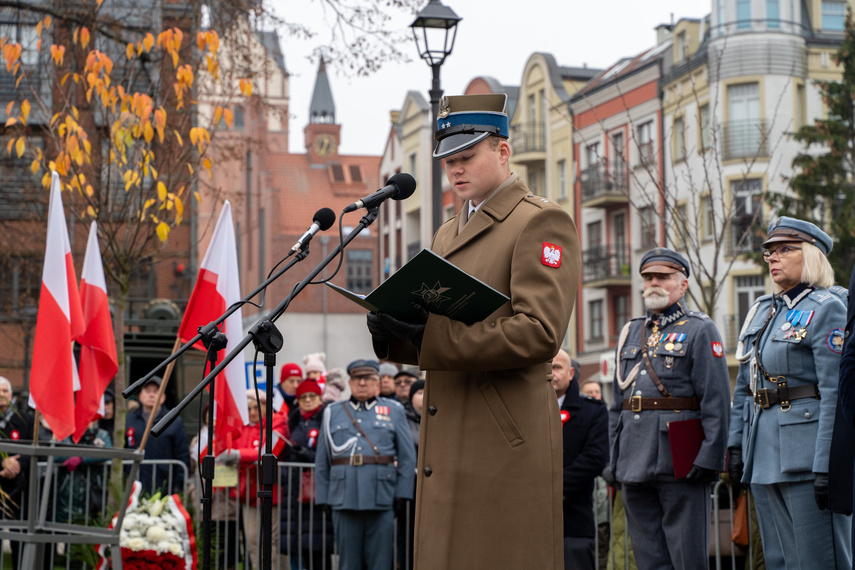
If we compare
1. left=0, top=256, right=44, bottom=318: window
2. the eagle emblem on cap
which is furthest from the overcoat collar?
left=0, top=256, right=44, bottom=318: window

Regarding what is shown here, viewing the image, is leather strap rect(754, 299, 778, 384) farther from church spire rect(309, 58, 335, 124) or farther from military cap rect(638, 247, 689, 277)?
church spire rect(309, 58, 335, 124)

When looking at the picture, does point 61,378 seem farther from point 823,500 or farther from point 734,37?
point 734,37

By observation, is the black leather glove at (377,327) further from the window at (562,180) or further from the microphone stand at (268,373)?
the window at (562,180)

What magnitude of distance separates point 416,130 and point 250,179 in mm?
21886

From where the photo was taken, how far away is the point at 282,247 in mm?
74500

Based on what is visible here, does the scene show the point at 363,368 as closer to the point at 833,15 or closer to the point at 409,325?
the point at 409,325

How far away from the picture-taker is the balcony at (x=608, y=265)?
4438 cm

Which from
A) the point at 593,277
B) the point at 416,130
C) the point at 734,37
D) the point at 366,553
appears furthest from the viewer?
the point at 416,130

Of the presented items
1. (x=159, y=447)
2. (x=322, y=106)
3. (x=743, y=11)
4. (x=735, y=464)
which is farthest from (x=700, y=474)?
(x=322, y=106)

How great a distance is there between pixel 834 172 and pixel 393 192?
28.8 m

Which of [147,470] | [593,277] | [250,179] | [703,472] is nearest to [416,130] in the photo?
[593,277]

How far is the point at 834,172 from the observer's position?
31719 millimetres

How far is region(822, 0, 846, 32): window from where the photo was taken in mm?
41978

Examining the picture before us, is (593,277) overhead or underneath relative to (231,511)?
overhead
